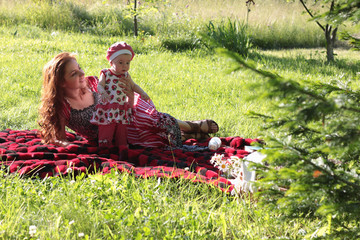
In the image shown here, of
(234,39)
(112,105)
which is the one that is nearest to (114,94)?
(112,105)

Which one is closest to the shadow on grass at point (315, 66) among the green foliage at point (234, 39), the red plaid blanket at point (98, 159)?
the green foliage at point (234, 39)

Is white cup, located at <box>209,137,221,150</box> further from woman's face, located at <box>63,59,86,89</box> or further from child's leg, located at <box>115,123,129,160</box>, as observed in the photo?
woman's face, located at <box>63,59,86,89</box>

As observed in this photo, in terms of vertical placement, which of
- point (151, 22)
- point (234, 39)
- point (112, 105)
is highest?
point (151, 22)

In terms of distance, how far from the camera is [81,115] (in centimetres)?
405

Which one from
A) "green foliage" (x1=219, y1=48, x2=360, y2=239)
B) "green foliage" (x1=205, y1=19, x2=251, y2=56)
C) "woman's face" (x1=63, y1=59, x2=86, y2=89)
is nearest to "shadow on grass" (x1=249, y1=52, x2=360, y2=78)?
"green foliage" (x1=205, y1=19, x2=251, y2=56)

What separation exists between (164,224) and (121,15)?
11.9 metres

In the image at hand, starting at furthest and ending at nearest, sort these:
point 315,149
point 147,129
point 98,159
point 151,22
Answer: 1. point 151,22
2. point 147,129
3. point 98,159
4. point 315,149

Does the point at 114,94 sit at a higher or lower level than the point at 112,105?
higher

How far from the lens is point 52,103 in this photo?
12.5 feet

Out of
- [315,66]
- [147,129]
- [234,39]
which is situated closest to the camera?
[147,129]

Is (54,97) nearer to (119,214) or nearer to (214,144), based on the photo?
(214,144)

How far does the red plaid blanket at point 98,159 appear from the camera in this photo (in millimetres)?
3061

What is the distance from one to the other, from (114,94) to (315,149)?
239 cm

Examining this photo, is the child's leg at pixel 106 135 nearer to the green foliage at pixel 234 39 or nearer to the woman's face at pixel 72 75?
the woman's face at pixel 72 75
